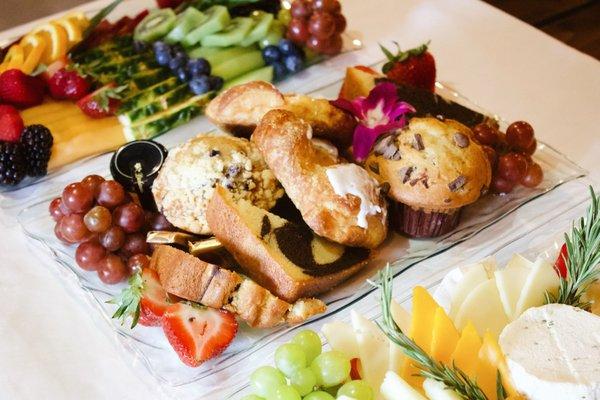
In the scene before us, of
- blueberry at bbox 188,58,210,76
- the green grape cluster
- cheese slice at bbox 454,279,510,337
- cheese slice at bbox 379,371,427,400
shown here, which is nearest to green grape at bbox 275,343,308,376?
the green grape cluster

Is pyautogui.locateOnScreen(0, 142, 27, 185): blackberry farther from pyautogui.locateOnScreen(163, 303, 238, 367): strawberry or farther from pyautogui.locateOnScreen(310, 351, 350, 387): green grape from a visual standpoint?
pyautogui.locateOnScreen(310, 351, 350, 387): green grape

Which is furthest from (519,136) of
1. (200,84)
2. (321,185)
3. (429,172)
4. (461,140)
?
(200,84)

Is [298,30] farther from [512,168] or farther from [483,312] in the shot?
[483,312]

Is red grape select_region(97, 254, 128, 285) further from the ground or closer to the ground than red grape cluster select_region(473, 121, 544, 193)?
closer to the ground

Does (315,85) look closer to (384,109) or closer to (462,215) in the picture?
(384,109)

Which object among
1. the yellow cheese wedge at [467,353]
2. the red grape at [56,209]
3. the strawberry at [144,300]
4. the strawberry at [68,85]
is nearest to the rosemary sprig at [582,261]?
the yellow cheese wedge at [467,353]

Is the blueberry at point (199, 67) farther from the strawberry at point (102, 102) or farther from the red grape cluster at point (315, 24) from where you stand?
the red grape cluster at point (315, 24)
